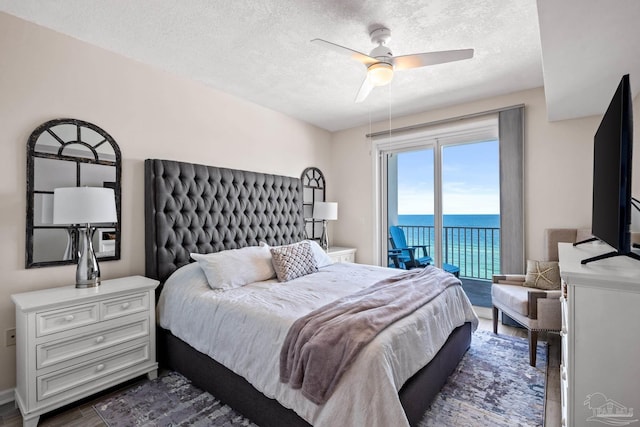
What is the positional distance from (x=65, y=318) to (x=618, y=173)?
9.91 ft

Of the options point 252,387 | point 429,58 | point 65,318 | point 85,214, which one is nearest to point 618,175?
point 429,58

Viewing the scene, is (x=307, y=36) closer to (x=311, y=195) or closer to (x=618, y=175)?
(x=618, y=175)

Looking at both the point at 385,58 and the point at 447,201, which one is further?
the point at 447,201

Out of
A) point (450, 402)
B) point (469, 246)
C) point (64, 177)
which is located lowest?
point (450, 402)

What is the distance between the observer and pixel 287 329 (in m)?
1.65

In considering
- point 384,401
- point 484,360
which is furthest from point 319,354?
point 484,360

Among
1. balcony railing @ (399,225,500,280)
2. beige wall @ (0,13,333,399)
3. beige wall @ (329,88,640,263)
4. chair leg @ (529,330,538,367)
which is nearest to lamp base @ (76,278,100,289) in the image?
beige wall @ (0,13,333,399)

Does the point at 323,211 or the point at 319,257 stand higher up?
the point at 323,211

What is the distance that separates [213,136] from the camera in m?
3.24

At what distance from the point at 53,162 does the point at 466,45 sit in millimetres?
3313

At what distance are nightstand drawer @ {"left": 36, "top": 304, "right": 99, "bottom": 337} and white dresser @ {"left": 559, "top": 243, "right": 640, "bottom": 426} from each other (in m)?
2.66

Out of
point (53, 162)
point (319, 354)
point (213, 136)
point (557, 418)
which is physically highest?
point (213, 136)

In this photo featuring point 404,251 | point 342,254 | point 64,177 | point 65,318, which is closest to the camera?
point 65,318

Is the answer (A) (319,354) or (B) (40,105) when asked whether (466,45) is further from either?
(B) (40,105)
